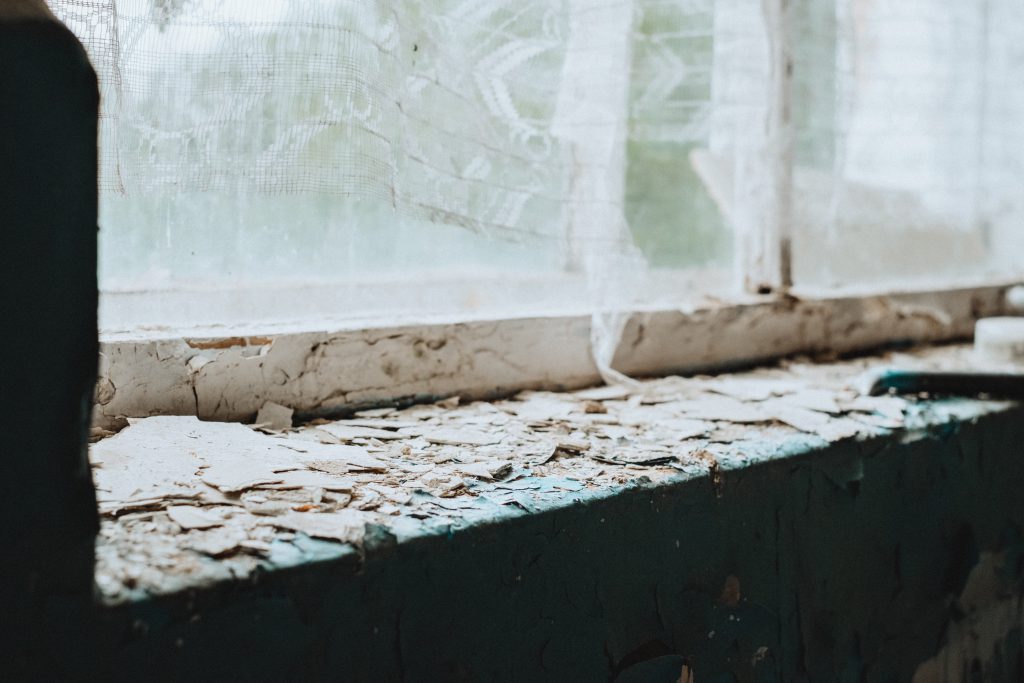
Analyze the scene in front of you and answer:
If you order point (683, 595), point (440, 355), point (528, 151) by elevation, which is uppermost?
point (528, 151)

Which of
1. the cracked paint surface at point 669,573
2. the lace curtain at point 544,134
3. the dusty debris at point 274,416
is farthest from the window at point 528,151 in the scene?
the cracked paint surface at point 669,573

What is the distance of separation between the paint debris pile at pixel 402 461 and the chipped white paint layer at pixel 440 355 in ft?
0.11

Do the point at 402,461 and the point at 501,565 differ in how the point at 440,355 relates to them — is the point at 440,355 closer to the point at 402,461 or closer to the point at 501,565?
the point at 402,461

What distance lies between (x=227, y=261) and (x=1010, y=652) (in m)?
1.40

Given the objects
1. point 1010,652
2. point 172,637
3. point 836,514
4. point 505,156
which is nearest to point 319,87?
point 505,156

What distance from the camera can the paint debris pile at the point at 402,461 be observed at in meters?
0.63

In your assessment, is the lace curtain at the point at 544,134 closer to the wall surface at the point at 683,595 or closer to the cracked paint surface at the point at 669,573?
the cracked paint surface at the point at 669,573

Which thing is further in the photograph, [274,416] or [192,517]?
[274,416]

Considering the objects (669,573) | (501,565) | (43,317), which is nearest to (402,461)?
(501,565)

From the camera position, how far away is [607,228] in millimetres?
1142

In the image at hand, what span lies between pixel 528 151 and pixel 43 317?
0.69 meters

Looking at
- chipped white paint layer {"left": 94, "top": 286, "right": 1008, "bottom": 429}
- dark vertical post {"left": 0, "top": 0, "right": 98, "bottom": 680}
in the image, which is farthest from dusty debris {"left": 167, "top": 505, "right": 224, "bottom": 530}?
chipped white paint layer {"left": 94, "top": 286, "right": 1008, "bottom": 429}

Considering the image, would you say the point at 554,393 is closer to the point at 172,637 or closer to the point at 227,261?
the point at 227,261

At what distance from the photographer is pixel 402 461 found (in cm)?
86
